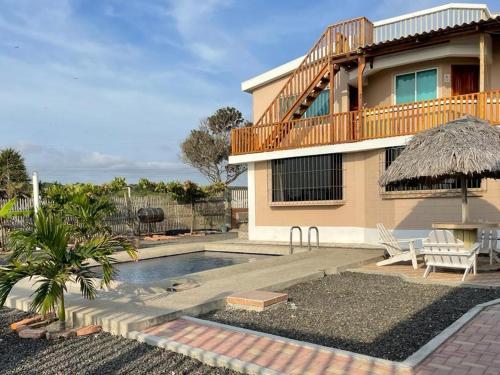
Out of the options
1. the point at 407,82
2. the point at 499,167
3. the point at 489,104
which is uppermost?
the point at 407,82

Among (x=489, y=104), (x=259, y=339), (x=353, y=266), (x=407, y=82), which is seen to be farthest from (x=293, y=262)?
(x=407, y=82)

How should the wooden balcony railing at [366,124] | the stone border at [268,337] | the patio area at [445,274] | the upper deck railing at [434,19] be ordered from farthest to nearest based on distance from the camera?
the upper deck railing at [434,19] < the wooden balcony railing at [366,124] < the patio area at [445,274] < the stone border at [268,337]

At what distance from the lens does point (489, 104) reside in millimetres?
12188

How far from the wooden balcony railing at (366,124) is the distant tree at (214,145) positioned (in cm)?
2515

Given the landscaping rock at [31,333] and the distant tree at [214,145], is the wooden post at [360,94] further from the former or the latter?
the distant tree at [214,145]

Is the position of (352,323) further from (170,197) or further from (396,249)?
(170,197)

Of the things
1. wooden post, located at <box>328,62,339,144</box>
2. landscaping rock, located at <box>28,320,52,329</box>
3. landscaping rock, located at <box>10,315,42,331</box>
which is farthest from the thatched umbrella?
landscaping rock, located at <box>10,315,42,331</box>

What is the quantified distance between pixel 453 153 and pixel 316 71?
8.04 meters

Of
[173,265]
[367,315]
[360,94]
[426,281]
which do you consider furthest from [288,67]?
[367,315]

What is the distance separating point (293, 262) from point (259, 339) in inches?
222

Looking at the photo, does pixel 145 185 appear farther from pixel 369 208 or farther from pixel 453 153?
pixel 453 153

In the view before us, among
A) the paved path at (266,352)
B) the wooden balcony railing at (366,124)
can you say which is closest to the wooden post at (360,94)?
the wooden balcony railing at (366,124)

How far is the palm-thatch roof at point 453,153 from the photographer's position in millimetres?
8688

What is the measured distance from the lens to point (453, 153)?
8867 millimetres
